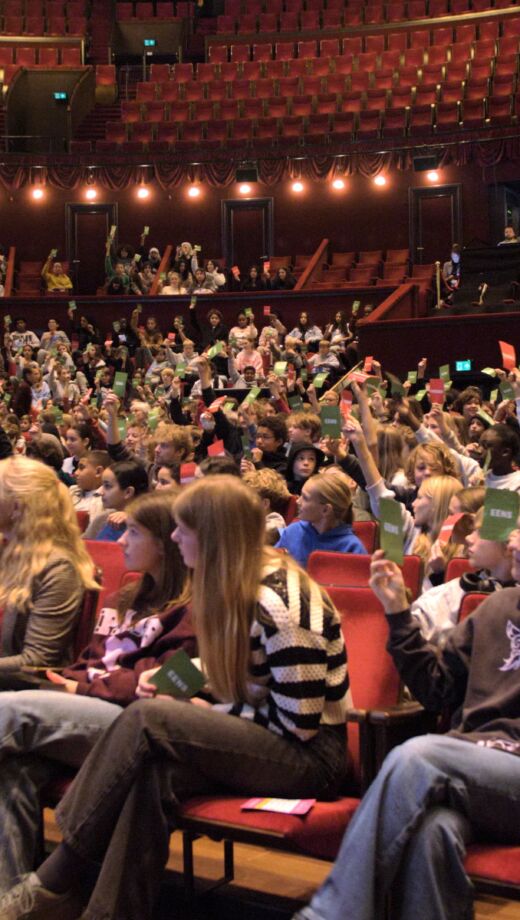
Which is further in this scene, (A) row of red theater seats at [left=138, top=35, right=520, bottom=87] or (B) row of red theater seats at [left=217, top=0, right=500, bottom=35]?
(B) row of red theater seats at [left=217, top=0, right=500, bottom=35]

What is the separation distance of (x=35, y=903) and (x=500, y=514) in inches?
50.0

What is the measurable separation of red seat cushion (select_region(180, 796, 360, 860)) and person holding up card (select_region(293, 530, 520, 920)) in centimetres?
16

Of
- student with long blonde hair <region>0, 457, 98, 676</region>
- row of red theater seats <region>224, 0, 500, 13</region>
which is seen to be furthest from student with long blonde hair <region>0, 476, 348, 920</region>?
row of red theater seats <region>224, 0, 500, 13</region>

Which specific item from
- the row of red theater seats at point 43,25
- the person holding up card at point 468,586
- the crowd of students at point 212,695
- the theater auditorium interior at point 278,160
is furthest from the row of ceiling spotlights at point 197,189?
the person holding up card at point 468,586

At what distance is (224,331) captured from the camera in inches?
554

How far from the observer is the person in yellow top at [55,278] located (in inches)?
638

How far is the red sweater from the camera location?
277 cm

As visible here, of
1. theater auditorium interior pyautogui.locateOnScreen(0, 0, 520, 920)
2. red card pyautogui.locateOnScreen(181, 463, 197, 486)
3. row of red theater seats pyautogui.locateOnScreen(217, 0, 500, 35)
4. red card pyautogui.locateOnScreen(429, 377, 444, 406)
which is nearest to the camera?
red card pyautogui.locateOnScreen(181, 463, 197, 486)

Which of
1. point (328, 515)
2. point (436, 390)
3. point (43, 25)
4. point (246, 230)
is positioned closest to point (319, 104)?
point (246, 230)

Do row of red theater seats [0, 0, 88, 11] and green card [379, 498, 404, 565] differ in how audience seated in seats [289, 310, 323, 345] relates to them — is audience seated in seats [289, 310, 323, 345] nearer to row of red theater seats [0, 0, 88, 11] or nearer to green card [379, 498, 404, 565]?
row of red theater seats [0, 0, 88, 11]

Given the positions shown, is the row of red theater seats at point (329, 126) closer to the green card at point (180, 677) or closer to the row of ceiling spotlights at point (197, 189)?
the row of ceiling spotlights at point (197, 189)

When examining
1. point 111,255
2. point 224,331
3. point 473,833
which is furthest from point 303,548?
point 111,255

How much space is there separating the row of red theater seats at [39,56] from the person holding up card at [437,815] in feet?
59.3

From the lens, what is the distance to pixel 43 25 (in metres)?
19.7
